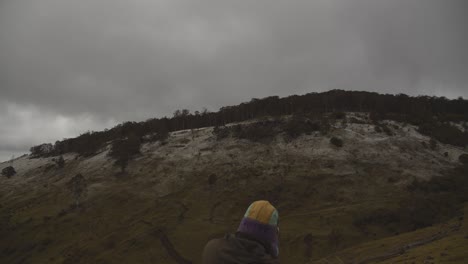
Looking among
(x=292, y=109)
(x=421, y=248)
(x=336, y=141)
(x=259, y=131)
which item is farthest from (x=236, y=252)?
(x=292, y=109)

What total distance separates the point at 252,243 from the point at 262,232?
6.0 inches

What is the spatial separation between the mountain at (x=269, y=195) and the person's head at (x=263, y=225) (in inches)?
564

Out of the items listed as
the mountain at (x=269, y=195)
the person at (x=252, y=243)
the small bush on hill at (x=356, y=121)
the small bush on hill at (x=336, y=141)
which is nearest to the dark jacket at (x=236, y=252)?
the person at (x=252, y=243)

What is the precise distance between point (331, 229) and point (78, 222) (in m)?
28.6

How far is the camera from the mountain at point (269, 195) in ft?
91.5

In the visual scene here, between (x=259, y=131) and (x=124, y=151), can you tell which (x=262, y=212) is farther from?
(x=124, y=151)

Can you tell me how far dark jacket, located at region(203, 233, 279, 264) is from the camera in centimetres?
238

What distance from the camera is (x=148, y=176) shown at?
159 feet

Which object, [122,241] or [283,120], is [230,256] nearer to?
[122,241]

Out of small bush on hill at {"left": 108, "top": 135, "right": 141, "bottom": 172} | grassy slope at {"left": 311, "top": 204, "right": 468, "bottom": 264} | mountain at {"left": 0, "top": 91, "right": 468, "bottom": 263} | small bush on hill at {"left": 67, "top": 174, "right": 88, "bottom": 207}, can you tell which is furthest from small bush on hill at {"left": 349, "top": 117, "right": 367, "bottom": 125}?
small bush on hill at {"left": 67, "top": 174, "right": 88, "bottom": 207}

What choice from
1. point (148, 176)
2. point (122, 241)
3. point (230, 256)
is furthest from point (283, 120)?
point (230, 256)

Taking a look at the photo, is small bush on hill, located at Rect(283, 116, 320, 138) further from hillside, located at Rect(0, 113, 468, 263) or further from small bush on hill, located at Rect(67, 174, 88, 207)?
small bush on hill, located at Rect(67, 174, 88, 207)

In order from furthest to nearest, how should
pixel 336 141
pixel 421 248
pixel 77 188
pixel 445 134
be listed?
pixel 445 134
pixel 336 141
pixel 77 188
pixel 421 248

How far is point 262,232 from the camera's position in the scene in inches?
103
